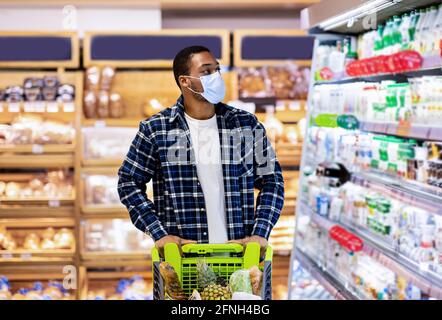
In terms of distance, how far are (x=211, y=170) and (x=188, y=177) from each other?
0.26 ft

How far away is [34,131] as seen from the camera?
16.0 feet

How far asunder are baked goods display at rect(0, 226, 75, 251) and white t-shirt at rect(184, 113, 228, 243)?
2.44 meters

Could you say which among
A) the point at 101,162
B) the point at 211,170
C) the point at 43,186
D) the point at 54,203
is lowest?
the point at 54,203

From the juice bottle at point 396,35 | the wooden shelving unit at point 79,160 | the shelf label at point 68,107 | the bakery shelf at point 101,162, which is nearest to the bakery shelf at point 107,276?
the wooden shelving unit at point 79,160

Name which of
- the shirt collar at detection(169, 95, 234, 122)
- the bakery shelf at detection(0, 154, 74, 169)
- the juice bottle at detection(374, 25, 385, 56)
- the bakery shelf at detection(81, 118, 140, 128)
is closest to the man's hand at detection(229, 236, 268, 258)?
the shirt collar at detection(169, 95, 234, 122)

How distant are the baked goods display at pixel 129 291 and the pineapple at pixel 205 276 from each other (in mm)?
2654

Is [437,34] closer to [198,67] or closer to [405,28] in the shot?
[405,28]

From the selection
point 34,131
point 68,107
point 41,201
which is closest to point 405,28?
point 68,107

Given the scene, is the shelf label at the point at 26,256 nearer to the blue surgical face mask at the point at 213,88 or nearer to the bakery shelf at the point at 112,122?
the bakery shelf at the point at 112,122

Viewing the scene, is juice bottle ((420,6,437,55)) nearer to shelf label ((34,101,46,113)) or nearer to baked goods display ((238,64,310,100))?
baked goods display ((238,64,310,100))

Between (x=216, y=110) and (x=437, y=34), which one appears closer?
(x=216, y=110)

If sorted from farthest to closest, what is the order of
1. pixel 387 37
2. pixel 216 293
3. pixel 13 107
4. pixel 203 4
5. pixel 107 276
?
pixel 107 276
pixel 13 107
pixel 203 4
pixel 387 37
pixel 216 293
